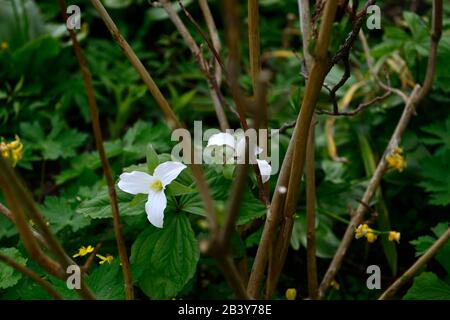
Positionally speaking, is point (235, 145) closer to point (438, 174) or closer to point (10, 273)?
point (10, 273)

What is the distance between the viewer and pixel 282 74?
2.34 metres

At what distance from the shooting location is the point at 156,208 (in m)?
1.05

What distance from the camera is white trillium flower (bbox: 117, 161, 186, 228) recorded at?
105 centimetres

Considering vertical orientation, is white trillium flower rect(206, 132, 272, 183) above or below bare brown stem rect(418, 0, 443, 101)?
below

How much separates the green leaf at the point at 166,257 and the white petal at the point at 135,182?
0.08 m

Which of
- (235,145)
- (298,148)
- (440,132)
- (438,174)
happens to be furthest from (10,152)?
(440,132)

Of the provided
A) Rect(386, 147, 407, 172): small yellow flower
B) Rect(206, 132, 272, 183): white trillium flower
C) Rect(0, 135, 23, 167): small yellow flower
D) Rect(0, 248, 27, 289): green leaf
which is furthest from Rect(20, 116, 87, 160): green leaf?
Rect(386, 147, 407, 172): small yellow flower

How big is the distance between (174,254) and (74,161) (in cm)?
81

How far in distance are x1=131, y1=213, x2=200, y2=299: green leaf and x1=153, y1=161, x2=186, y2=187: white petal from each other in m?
0.09

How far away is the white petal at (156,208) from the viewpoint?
3.43ft

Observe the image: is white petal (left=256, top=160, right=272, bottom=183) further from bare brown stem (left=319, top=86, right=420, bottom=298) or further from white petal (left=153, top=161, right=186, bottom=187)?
bare brown stem (left=319, top=86, right=420, bottom=298)

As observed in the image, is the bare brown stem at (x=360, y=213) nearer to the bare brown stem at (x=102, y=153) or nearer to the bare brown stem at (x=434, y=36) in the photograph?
the bare brown stem at (x=434, y=36)

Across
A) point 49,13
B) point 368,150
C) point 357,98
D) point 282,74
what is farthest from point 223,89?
point 49,13

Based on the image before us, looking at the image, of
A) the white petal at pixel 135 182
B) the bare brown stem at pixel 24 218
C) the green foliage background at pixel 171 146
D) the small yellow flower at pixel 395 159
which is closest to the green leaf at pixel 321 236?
the green foliage background at pixel 171 146
